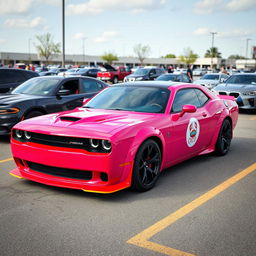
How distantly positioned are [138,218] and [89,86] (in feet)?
21.3

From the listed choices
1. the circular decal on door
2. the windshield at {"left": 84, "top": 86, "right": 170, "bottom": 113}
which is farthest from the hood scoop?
the circular decal on door

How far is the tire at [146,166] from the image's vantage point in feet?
15.1

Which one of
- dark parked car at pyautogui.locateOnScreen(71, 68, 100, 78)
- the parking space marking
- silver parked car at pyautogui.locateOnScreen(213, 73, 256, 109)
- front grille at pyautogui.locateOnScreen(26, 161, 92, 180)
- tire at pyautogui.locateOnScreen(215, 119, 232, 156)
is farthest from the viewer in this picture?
dark parked car at pyautogui.locateOnScreen(71, 68, 100, 78)

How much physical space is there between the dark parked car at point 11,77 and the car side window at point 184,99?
705 cm

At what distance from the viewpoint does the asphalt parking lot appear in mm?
3285

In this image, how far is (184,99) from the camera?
5.96m

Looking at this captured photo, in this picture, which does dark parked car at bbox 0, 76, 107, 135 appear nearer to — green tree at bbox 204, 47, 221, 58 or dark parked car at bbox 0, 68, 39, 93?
dark parked car at bbox 0, 68, 39, 93

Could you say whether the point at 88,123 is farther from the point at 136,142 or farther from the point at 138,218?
the point at 138,218

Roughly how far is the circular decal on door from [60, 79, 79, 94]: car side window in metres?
4.42

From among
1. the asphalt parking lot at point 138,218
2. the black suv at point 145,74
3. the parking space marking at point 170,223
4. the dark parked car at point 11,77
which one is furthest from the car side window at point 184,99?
the black suv at point 145,74

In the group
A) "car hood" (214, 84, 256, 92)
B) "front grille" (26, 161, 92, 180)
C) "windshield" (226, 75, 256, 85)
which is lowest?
"front grille" (26, 161, 92, 180)

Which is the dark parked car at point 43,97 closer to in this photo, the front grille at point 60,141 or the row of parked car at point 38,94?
the row of parked car at point 38,94

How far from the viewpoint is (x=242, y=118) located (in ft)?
41.5

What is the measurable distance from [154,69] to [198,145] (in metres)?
24.9
